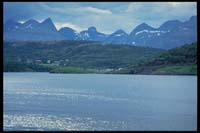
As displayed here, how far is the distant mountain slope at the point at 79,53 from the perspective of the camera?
12356 cm

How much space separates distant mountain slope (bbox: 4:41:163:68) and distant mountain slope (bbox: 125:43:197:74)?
20080mm

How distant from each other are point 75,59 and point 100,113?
102 m

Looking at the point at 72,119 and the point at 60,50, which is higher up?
the point at 60,50

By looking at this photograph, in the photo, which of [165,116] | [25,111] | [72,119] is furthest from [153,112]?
[25,111]

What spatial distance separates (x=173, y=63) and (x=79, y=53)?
5603cm

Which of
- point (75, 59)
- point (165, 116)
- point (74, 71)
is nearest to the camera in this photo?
point (165, 116)

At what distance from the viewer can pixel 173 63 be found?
299 feet

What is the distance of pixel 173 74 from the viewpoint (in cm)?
8762

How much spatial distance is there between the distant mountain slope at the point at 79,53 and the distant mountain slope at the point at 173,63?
20.1m

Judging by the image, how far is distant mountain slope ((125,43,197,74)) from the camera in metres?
87.2

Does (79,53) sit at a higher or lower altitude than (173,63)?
higher

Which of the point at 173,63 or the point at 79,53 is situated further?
the point at 79,53

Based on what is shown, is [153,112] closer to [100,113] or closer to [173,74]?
[100,113]

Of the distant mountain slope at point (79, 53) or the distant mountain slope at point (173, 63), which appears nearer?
the distant mountain slope at point (173, 63)
